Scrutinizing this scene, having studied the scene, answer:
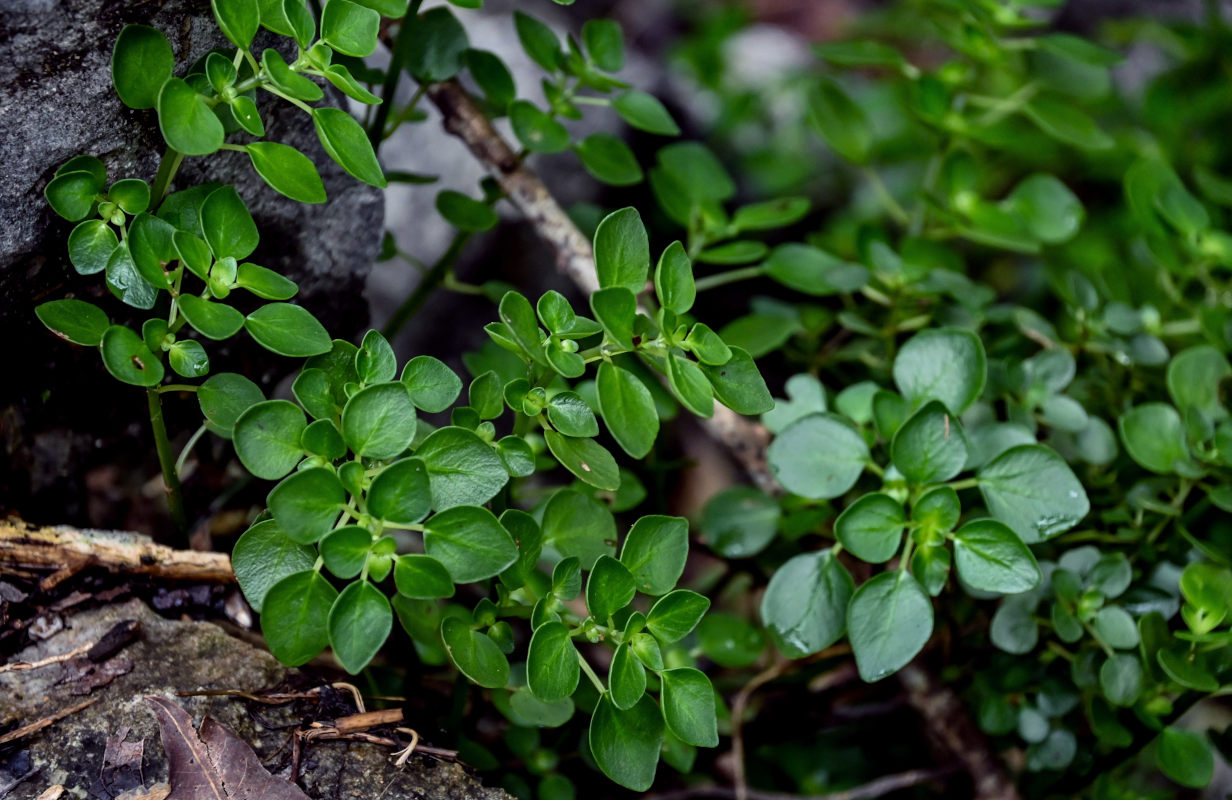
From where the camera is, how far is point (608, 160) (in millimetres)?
1537

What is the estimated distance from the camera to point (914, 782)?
162 centimetres

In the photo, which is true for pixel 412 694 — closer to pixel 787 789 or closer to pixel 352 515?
pixel 352 515

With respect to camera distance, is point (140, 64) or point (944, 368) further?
point (944, 368)

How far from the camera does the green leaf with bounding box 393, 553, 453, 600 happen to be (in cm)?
95

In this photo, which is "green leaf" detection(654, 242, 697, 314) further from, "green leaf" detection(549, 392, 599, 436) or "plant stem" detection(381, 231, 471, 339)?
"plant stem" detection(381, 231, 471, 339)

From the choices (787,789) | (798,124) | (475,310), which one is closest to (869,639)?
(787,789)

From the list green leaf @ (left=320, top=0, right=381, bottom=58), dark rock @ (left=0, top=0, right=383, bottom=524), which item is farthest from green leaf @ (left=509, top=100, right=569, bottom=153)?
green leaf @ (left=320, top=0, right=381, bottom=58)

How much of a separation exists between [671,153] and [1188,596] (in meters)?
1.11

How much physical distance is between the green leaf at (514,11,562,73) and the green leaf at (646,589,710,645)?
88 cm

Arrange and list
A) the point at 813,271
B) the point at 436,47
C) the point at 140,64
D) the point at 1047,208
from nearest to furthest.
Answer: the point at 140,64 → the point at 436,47 → the point at 813,271 → the point at 1047,208

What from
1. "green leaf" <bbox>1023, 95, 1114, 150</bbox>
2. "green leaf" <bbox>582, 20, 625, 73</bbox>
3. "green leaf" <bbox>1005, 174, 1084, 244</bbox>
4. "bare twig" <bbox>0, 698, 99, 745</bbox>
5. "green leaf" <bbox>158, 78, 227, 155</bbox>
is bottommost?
"green leaf" <bbox>1005, 174, 1084, 244</bbox>

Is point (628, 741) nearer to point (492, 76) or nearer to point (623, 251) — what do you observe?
point (623, 251)

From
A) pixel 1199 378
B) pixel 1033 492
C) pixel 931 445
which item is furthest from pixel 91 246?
pixel 1199 378

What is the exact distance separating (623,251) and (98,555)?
2.61 feet
